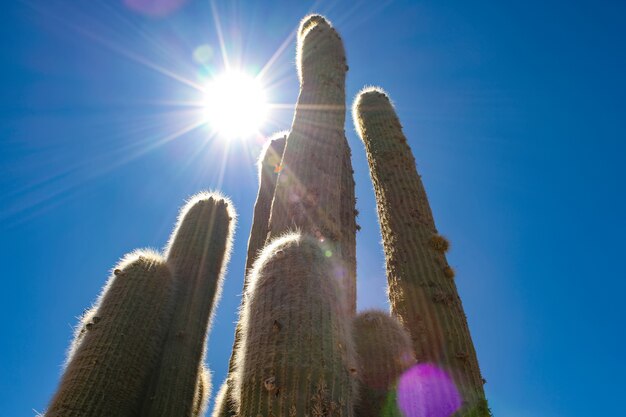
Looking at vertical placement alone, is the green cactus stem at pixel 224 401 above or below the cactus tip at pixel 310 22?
below

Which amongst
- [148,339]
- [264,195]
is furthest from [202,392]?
[264,195]

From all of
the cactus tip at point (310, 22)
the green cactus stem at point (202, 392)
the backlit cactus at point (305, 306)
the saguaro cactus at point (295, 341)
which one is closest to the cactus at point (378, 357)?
the backlit cactus at point (305, 306)

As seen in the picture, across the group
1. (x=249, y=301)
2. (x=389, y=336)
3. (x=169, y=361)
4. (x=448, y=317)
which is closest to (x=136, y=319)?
(x=169, y=361)

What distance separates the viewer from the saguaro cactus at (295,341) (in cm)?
202

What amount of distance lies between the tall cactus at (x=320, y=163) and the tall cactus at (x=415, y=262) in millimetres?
451

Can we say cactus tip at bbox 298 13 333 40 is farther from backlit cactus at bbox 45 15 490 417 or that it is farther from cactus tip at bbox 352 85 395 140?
cactus tip at bbox 352 85 395 140

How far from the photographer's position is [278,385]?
2045mm

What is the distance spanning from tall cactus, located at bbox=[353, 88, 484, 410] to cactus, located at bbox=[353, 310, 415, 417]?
65 centimetres

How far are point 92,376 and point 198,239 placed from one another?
227cm


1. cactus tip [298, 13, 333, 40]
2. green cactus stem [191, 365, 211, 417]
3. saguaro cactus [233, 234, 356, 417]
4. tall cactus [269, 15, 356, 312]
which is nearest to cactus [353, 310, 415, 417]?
tall cactus [269, 15, 356, 312]

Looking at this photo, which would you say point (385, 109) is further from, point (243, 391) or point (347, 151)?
point (243, 391)

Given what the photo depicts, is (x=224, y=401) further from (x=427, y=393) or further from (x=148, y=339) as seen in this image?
(x=427, y=393)

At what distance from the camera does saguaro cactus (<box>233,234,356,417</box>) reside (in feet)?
6.64

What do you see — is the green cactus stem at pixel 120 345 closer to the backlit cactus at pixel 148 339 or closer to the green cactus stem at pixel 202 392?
the backlit cactus at pixel 148 339
